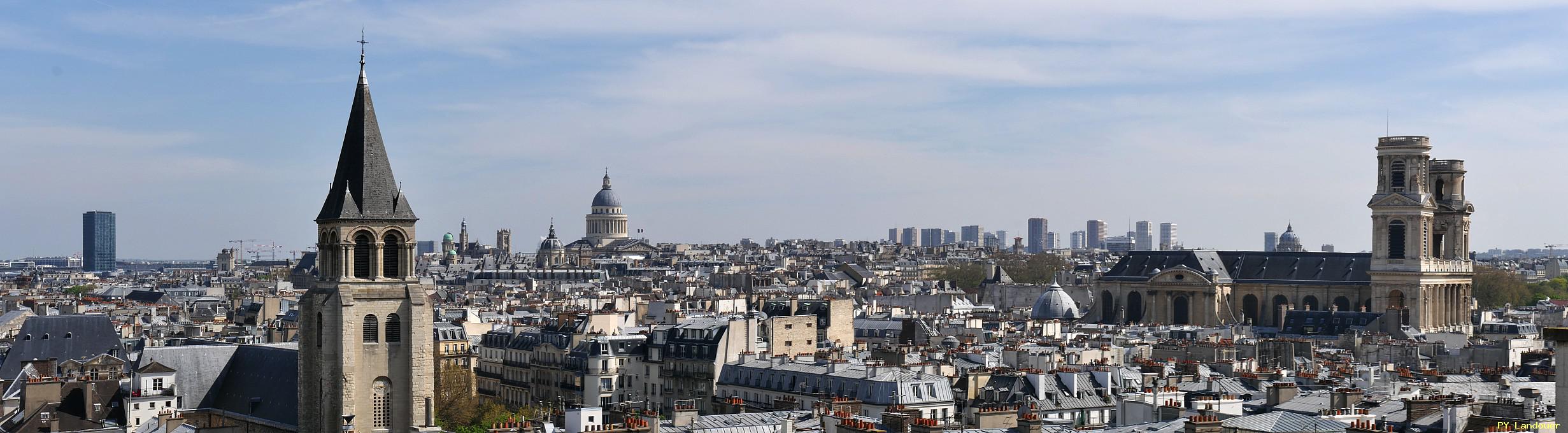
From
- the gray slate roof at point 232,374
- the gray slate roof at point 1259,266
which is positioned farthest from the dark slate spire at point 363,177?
the gray slate roof at point 1259,266

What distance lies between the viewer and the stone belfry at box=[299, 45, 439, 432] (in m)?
48.8

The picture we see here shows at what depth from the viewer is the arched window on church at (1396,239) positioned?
394 ft

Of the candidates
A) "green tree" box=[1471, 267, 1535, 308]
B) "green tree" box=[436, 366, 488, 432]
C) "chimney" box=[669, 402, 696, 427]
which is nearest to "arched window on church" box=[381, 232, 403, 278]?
"chimney" box=[669, 402, 696, 427]

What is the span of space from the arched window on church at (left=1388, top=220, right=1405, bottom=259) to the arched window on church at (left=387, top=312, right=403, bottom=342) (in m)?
83.1

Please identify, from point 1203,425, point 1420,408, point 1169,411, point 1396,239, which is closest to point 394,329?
point 1169,411

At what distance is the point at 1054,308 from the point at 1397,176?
72.0 feet

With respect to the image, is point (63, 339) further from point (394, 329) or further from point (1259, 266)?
point (1259, 266)

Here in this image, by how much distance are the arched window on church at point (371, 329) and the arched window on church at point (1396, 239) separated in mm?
83679

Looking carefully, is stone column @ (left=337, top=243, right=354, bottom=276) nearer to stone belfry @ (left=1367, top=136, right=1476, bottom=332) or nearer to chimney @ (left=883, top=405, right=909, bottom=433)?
chimney @ (left=883, top=405, right=909, bottom=433)

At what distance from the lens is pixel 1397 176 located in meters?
120

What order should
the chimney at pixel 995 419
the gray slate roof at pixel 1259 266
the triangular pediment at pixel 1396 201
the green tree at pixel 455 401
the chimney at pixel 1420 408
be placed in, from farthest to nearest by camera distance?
the gray slate roof at pixel 1259 266 → the triangular pediment at pixel 1396 201 → the green tree at pixel 455 401 → the chimney at pixel 995 419 → the chimney at pixel 1420 408

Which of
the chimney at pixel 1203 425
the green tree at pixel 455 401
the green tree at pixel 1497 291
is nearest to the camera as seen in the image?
Result: the chimney at pixel 1203 425

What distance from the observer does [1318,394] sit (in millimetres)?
44062

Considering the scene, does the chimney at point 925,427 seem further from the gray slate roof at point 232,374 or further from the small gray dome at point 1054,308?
the small gray dome at point 1054,308
